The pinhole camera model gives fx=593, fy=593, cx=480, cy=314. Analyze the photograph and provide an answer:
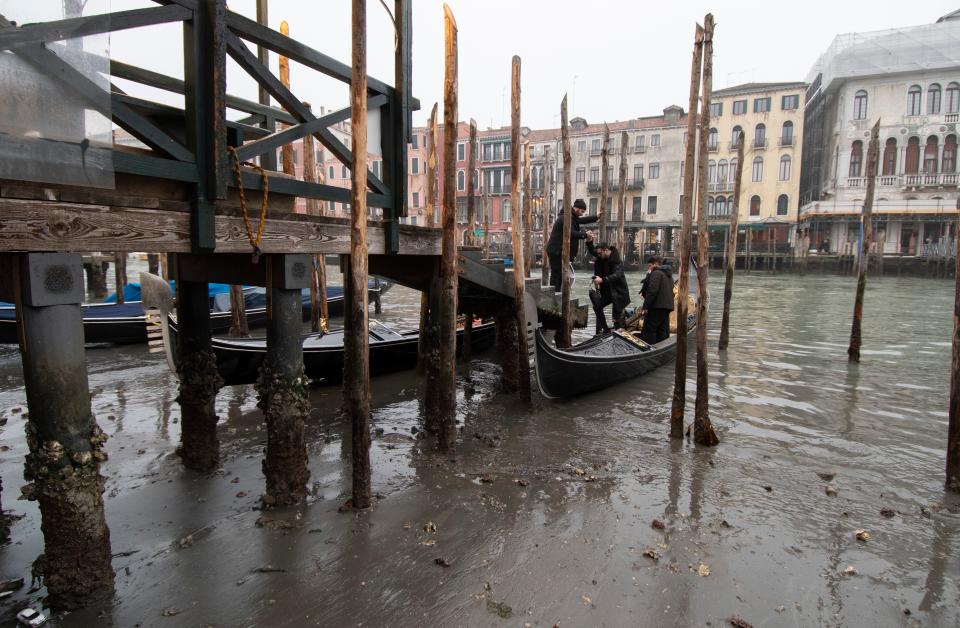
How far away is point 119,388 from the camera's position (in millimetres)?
8234

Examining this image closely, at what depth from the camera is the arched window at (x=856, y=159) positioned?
3516 cm

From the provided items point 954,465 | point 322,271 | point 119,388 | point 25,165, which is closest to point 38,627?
point 25,165

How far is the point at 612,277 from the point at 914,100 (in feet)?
116

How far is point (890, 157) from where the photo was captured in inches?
1383

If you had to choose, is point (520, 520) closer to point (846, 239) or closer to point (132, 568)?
point (132, 568)

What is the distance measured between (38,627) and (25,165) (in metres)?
2.36

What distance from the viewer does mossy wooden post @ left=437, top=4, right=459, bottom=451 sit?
5.03 metres

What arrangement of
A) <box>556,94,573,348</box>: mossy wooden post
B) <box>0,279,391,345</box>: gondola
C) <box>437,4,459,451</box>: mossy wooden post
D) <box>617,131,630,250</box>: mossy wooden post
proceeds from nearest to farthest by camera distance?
<box>437,4,459,451</box>: mossy wooden post, <box>556,94,573,348</box>: mossy wooden post, <box>0,279,391,345</box>: gondola, <box>617,131,630,250</box>: mossy wooden post

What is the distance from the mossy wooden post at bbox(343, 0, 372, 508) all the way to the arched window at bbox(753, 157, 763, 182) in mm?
42438

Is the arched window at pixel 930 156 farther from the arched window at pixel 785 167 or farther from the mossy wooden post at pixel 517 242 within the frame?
the mossy wooden post at pixel 517 242

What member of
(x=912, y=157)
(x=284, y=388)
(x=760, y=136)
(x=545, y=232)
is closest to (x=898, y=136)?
(x=912, y=157)

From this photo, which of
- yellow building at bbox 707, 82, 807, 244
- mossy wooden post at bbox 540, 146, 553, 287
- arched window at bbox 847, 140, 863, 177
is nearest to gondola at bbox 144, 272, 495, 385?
mossy wooden post at bbox 540, 146, 553, 287

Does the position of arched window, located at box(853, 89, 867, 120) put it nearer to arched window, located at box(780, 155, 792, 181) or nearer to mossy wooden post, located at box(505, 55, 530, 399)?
arched window, located at box(780, 155, 792, 181)

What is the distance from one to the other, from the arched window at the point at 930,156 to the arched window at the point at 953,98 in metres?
1.72
